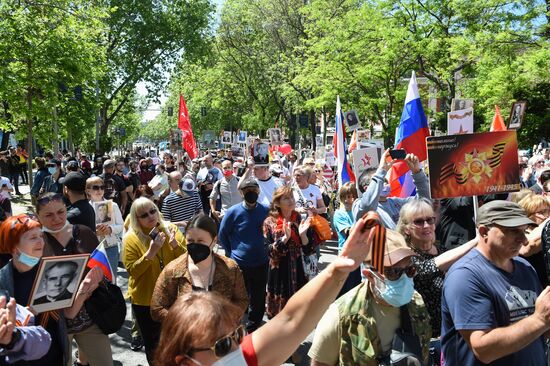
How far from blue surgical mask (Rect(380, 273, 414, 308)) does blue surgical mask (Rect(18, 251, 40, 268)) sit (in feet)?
7.43

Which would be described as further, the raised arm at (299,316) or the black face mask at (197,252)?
the black face mask at (197,252)

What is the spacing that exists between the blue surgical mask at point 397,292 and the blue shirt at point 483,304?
0.72ft

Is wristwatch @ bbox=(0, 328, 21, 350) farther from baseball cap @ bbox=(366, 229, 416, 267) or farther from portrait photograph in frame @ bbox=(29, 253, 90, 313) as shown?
baseball cap @ bbox=(366, 229, 416, 267)

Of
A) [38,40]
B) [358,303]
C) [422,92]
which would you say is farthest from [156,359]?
[422,92]

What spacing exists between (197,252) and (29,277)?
1180mm

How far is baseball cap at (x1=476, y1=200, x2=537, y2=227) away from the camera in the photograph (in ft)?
9.48

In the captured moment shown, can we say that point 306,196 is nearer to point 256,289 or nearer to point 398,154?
point 256,289

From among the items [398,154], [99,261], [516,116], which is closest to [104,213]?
[99,261]

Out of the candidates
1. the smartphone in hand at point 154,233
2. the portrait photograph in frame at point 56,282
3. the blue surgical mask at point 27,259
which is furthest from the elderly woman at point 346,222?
the blue surgical mask at point 27,259

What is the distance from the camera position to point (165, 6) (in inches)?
1205

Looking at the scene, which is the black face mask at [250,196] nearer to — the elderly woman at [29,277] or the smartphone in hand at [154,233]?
the smartphone in hand at [154,233]

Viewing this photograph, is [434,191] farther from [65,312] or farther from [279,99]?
[279,99]

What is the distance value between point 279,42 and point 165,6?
945cm

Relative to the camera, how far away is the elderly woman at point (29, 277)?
3.45 m
